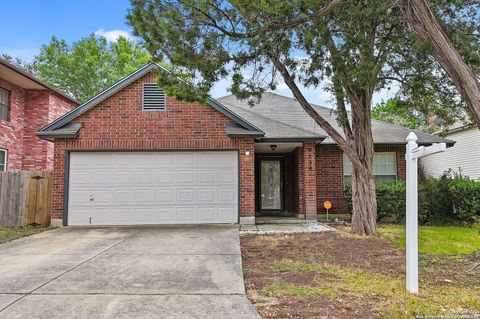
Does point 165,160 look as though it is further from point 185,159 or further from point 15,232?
point 15,232

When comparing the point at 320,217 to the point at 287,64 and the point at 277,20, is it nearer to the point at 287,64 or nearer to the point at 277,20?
the point at 287,64

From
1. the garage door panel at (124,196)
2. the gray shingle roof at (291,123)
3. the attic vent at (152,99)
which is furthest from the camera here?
the gray shingle roof at (291,123)

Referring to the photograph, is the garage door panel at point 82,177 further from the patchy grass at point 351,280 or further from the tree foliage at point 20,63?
the tree foliage at point 20,63

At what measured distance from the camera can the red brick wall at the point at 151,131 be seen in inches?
438

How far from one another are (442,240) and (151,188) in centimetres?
812

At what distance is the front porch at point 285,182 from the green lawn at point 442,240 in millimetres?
2744

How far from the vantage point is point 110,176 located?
11.2 m

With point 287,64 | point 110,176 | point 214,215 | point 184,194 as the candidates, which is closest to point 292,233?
point 214,215

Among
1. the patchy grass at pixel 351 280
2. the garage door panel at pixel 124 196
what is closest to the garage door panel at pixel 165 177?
the garage door panel at pixel 124 196

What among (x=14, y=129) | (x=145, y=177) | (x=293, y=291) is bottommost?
(x=293, y=291)

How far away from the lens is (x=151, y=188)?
11.2 m

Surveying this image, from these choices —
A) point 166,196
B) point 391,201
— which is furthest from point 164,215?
point 391,201

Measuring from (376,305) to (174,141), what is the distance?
8.21 m

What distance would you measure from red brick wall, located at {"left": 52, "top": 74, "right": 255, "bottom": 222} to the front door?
333cm
